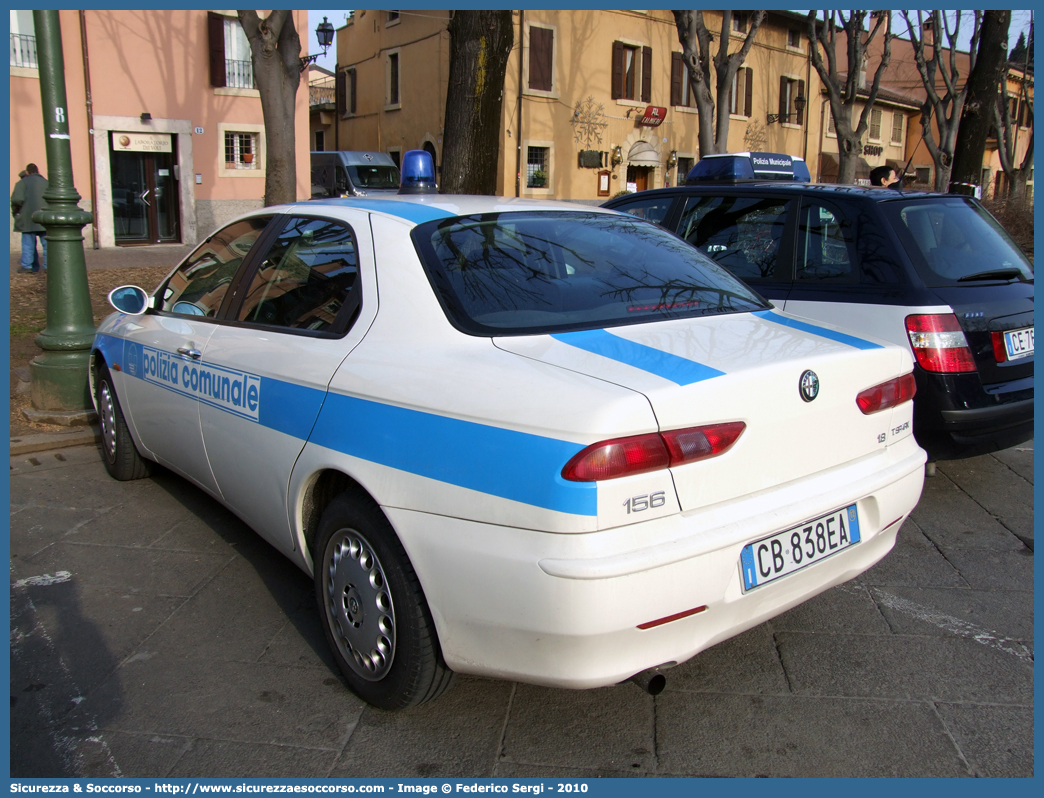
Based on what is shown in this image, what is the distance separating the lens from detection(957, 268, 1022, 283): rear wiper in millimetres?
4680

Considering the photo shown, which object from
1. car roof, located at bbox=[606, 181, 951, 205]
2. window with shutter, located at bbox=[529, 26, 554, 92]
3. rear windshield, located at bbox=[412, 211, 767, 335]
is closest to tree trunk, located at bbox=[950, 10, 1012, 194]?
car roof, located at bbox=[606, 181, 951, 205]

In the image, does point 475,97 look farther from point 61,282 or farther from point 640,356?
point 640,356

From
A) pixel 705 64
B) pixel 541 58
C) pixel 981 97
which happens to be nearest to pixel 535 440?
pixel 981 97

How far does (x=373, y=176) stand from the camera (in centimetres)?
2406

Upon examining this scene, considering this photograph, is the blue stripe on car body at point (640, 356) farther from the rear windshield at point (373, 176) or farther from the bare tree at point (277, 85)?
the rear windshield at point (373, 176)

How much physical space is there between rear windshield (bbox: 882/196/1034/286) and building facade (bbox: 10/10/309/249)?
1828 cm

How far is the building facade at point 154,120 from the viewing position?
62.1 ft

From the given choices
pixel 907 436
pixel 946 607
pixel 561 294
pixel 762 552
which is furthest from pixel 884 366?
pixel 946 607

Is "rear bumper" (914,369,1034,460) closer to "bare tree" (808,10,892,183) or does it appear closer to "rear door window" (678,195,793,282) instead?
"rear door window" (678,195,793,282)

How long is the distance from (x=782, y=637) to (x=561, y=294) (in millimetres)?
1554

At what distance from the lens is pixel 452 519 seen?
2.38 meters

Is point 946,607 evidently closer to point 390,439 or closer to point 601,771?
point 601,771

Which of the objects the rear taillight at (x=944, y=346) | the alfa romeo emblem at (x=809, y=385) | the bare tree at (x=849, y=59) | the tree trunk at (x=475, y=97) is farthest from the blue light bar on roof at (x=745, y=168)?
the bare tree at (x=849, y=59)

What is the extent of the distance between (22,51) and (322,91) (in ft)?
89.9
